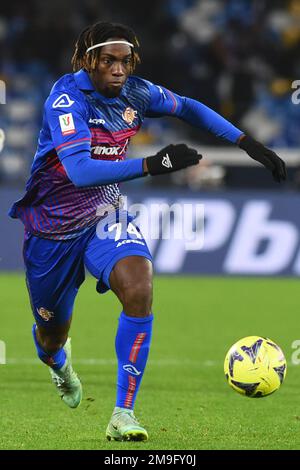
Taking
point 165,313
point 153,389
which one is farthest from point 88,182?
point 165,313

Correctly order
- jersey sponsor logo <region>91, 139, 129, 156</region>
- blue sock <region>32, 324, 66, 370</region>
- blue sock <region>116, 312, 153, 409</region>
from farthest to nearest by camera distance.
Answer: blue sock <region>32, 324, 66, 370</region> < jersey sponsor logo <region>91, 139, 129, 156</region> < blue sock <region>116, 312, 153, 409</region>

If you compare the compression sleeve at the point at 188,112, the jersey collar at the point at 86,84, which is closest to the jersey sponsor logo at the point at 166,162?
the jersey collar at the point at 86,84

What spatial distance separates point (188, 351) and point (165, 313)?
8.82ft

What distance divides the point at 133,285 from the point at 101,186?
72 centimetres

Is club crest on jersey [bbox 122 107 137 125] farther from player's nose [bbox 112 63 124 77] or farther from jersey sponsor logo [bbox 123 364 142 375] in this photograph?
jersey sponsor logo [bbox 123 364 142 375]

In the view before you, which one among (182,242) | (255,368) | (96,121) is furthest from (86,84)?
(182,242)

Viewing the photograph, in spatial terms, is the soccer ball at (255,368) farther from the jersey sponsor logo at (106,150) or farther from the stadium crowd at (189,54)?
the stadium crowd at (189,54)

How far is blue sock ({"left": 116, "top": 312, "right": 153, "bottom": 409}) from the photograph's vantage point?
5.75 m

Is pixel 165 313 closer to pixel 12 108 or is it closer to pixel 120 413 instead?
pixel 120 413

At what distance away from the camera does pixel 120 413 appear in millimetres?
5711

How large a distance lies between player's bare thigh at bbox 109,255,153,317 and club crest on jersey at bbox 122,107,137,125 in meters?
0.81

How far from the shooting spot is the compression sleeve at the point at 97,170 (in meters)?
5.43

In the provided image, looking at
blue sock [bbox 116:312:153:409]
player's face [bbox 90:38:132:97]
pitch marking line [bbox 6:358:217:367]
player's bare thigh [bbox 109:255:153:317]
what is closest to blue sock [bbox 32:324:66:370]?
blue sock [bbox 116:312:153:409]

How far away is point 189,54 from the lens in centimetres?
2217
